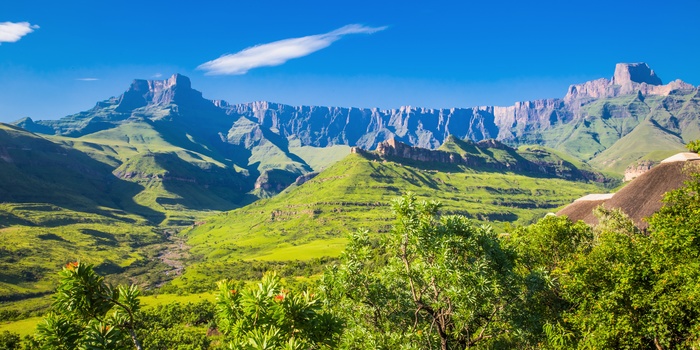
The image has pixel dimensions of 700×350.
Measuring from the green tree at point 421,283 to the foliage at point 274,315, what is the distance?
14.9 ft

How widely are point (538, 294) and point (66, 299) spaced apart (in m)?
26.6

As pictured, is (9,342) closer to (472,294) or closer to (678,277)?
(472,294)

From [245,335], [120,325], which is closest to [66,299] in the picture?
[120,325]

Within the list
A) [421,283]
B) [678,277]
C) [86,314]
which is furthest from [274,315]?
[678,277]

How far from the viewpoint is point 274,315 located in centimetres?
1200

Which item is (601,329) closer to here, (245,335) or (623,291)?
(623,291)

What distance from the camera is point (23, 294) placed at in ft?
531

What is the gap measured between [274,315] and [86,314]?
676 centimetres

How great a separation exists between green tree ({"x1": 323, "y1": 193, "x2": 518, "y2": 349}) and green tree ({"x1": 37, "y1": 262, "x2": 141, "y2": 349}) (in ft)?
29.5

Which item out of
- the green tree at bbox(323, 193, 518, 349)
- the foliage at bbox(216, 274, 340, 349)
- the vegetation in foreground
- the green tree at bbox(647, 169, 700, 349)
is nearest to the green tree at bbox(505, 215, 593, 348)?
the vegetation in foreground

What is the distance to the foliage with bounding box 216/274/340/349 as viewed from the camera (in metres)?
12.1

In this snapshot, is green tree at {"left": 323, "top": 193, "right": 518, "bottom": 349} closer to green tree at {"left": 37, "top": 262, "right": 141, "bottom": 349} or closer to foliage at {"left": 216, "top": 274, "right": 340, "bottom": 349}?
foliage at {"left": 216, "top": 274, "right": 340, "bottom": 349}

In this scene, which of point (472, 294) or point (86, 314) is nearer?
point (86, 314)

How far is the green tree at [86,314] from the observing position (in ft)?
38.2
